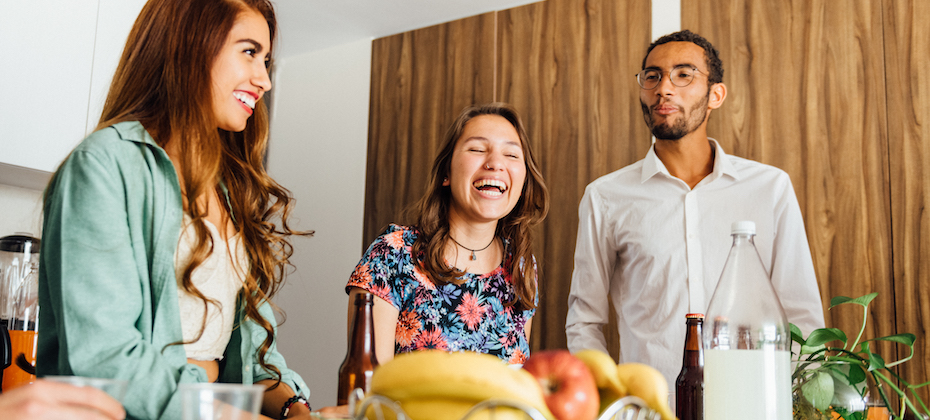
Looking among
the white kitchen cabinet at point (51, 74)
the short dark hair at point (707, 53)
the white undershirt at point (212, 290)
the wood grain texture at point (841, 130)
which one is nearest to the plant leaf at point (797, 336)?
the white undershirt at point (212, 290)

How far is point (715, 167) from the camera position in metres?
2.08

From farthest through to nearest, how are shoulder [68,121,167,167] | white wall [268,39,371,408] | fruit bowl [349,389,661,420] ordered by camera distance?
white wall [268,39,371,408] < shoulder [68,121,167,167] < fruit bowl [349,389,661,420]

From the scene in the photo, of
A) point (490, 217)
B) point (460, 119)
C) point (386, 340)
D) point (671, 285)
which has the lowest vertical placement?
point (386, 340)

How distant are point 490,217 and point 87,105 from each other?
1.45 meters

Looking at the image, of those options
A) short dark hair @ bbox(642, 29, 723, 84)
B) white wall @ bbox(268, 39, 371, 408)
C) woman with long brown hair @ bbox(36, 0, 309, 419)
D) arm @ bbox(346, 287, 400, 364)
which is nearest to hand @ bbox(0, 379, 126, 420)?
woman with long brown hair @ bbox(36, 0, 309, 419)

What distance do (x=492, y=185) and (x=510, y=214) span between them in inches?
7.2

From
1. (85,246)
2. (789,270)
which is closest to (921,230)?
(789,270)

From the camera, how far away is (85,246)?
81 centimetres

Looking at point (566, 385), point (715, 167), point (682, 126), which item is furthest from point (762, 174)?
point (566, 385)

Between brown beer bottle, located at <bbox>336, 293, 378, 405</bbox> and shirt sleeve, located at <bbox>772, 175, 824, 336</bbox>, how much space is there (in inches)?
57.3

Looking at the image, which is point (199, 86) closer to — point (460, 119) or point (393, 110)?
point (460, 119)

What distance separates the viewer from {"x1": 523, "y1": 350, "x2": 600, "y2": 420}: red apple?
50 centimetres

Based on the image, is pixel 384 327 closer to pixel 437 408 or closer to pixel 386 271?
pixel 386 271

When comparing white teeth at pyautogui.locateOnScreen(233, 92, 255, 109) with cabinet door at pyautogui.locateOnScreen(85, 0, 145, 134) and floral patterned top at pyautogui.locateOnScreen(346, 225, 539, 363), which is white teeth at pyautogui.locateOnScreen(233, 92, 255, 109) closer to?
floral patterned top at pyautogui.locateOnScreen(346, 225, 539, 363)
